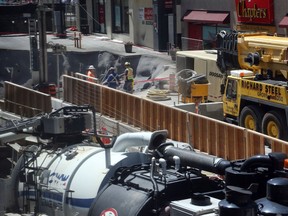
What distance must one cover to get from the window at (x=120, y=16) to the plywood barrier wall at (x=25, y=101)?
2934 cm

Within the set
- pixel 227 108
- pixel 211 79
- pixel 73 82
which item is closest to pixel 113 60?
pixel 211 79

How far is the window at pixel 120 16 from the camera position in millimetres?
59344

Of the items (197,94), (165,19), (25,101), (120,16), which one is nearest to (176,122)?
(197,94)

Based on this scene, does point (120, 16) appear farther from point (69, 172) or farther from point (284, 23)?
point (69, 172)

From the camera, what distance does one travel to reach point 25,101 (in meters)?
29.7

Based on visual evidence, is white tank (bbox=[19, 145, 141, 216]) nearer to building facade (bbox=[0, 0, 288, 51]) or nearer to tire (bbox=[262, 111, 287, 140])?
tire (bbox=[262, 111, 287, 140])

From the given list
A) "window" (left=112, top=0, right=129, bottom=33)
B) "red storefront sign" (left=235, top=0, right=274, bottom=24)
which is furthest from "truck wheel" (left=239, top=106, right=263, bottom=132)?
"window" (left=112, top=0, right=129, bottom=33)

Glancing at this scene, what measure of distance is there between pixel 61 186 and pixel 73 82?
18.1 m

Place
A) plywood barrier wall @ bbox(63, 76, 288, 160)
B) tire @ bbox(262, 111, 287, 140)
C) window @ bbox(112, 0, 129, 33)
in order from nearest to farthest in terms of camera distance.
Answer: plywood barrier wall @ bbox(63, 76, 288, 160)
tire @ bbox(262, 111, 287, 140)
window @ bbox(112, 0, 129, 33)

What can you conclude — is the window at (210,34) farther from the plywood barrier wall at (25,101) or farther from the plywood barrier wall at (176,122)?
the plywood barrier wall at (25,101)

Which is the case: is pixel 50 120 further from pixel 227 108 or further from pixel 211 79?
pixel 211 79

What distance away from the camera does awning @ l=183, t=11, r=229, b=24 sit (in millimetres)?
45197

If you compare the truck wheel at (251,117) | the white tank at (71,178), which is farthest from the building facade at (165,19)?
the white tank at (71,178)

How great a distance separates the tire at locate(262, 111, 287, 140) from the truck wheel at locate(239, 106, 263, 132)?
16.3 inches
